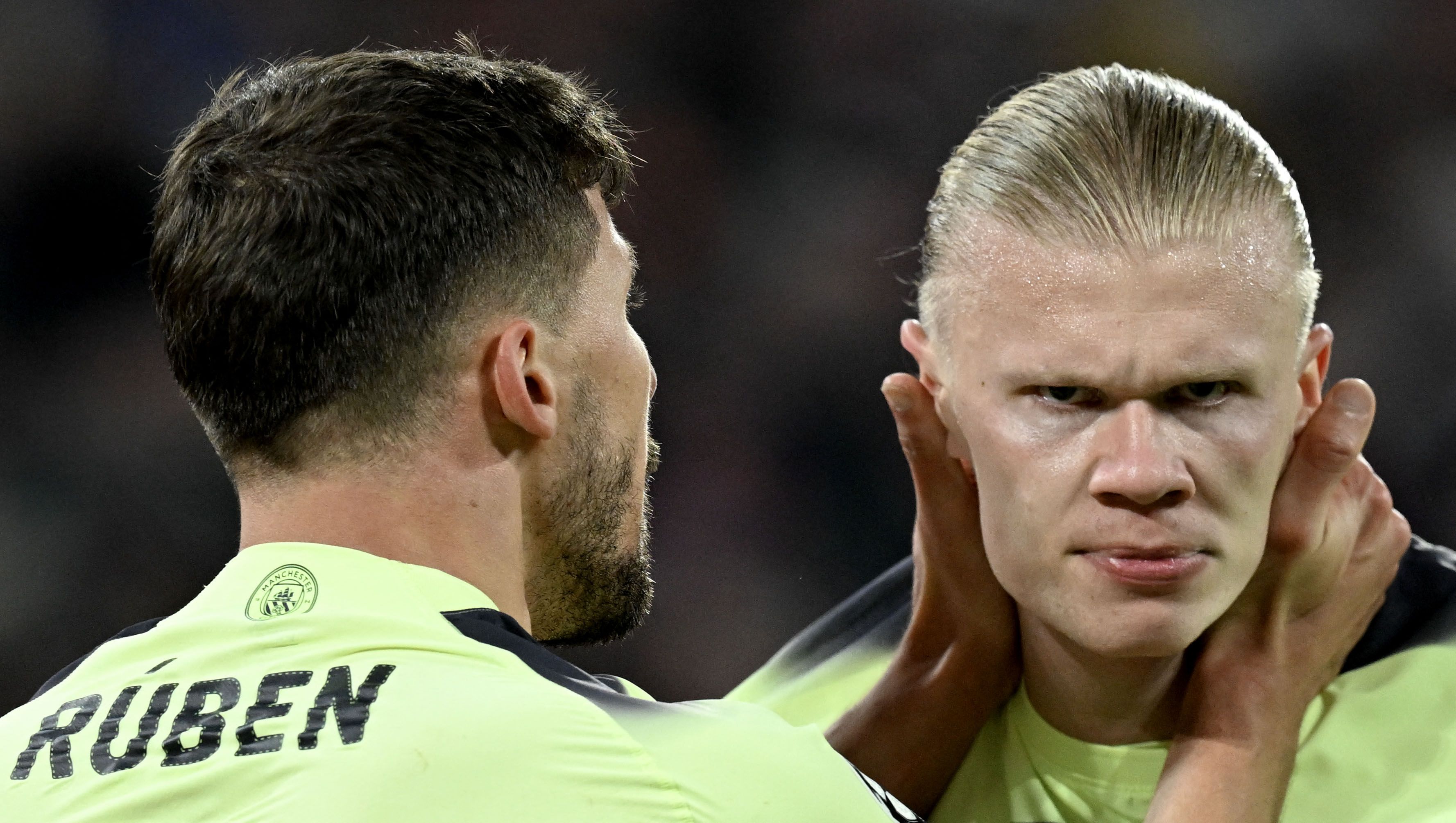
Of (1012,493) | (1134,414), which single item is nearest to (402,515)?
(1012,493)

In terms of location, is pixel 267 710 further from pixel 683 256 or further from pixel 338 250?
pixel 683 256

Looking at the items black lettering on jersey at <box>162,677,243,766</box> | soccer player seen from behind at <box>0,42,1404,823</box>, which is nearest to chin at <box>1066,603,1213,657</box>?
soccer player seen from behind at <box>0,42,1404,823</box>

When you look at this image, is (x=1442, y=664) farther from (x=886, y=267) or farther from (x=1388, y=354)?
(x=886, y=267)

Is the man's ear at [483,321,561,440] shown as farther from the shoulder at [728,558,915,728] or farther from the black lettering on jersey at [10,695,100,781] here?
the shoulder at [728,558,915,728]

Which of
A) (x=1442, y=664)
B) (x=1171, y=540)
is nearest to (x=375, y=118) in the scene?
(x=1171, y=540)

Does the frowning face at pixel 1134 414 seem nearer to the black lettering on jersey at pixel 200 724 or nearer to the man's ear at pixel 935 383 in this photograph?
the man's ear at pixel 935 383

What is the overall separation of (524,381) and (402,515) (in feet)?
0.86

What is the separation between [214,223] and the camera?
77.4 inches

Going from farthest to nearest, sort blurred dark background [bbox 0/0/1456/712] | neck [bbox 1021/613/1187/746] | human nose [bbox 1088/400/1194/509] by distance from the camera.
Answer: blurred dark background [bbox 0/0/1456/712]
neck [bbox 1021/613/1187/746]
human nose [bbox 1088/400/1194/509]

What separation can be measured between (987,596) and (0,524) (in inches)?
137

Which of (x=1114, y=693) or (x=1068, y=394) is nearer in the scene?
(x=1068, y=394)

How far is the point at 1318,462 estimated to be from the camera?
2.29m

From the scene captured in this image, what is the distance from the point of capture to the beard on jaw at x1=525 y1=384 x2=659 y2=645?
214cm

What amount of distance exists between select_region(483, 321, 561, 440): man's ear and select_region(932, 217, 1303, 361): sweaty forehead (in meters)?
0.74
